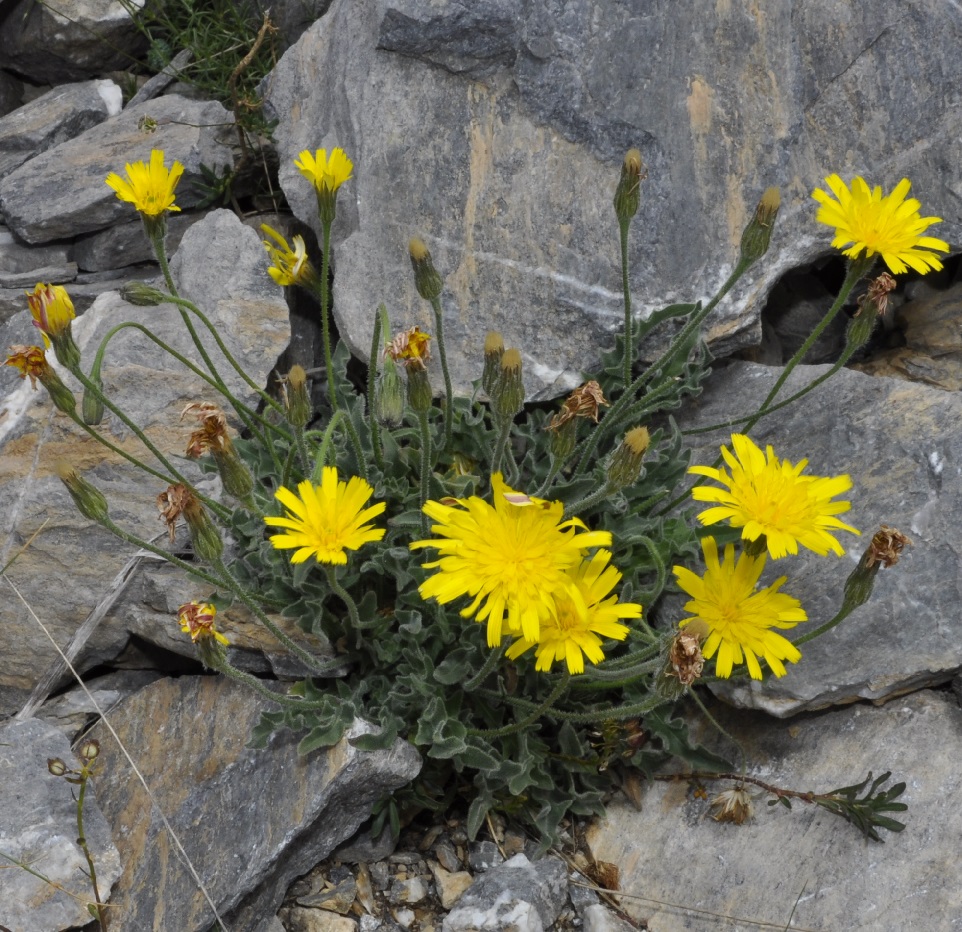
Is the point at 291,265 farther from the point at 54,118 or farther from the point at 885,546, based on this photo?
the point at 54,118

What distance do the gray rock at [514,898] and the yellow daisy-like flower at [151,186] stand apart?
2415 millimetres

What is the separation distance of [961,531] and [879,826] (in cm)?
100

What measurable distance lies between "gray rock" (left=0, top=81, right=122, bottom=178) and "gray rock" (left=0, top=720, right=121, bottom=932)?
10.7ft

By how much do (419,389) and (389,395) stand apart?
0.91 feet

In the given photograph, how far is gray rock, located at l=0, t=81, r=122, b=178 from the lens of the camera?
5.72 metres

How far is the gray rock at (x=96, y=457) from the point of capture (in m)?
4.13

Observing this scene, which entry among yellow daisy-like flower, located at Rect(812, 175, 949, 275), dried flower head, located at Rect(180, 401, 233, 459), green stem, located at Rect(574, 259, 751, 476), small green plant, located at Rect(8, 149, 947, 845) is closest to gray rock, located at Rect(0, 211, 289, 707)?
small green plant, located at Rect(8, 149, 947, 845)

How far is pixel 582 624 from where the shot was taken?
3062mm

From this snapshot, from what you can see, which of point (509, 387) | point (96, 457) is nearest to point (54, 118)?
point (96, 457)

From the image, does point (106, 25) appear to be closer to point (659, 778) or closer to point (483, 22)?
point (483, 22)

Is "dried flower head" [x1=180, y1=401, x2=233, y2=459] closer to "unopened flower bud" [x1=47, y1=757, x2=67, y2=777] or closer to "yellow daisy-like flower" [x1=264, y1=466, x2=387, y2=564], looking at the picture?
"yellow daisy-like flower" [x1=264, y1=466, x2=387, y2=564]

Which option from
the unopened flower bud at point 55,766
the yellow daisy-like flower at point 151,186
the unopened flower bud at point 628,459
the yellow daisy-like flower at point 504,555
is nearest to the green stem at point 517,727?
the yellow daisy-like flower at point 504,555

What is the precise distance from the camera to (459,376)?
4207mm

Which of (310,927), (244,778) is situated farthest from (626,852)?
(244,778)
